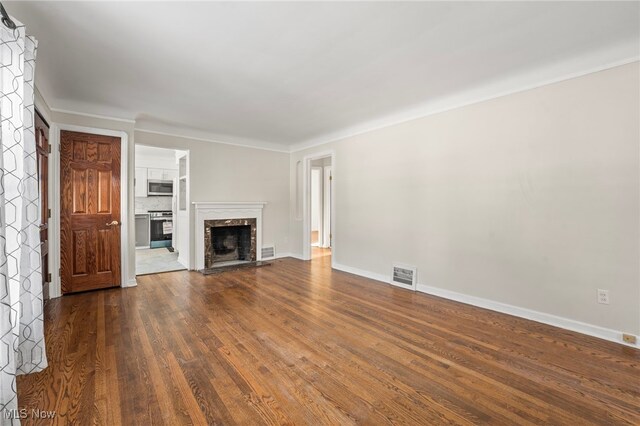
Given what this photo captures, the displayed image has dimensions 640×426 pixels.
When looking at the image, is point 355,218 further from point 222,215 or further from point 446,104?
point 222,215

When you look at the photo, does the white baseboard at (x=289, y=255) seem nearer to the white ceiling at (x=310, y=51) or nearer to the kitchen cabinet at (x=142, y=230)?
the white ceiling at (x=310, y=51)

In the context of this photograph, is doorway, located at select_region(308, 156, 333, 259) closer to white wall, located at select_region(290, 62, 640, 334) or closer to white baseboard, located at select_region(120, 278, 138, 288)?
white wall, located at select_region(290, 62, 640, 334)

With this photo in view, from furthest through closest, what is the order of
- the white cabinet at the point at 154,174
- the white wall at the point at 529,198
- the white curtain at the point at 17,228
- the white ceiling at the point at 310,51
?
the white cabinet at the point at 154,174, the white wall at the point at 529,198, the white ceiling at the point at 310,51, the white curtain at the point at 17,228

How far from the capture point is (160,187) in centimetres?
786

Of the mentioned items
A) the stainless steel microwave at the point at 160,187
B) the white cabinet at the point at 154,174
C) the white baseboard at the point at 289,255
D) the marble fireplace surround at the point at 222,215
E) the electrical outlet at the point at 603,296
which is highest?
the white cabinet at the point at 154,174

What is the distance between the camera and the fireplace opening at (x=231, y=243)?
18.6 feet

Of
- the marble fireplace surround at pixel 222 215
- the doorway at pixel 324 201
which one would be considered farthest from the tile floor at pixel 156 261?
the doorway at pixel 324 201

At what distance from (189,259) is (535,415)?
5095mm

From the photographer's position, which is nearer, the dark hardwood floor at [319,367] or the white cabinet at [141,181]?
the dark hardwood floor at [319,367]

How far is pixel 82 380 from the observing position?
6.34 feet

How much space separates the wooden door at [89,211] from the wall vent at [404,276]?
4.05 m

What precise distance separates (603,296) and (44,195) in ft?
19.9

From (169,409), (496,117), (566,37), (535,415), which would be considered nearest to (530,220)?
(496,117)

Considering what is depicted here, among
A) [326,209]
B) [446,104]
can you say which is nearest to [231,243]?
[326,209]
